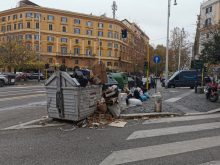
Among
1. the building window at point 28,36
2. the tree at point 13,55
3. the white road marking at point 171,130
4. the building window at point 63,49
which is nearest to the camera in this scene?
the white road marking at point 171,130

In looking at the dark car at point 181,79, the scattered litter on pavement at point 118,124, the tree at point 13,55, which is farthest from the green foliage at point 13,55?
the scattered litter on pavement at point 118,124

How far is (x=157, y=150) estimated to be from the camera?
608 centimetres

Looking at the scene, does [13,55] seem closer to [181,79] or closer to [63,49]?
[181,79]

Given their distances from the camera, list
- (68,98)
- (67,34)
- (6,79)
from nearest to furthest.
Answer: (68,98), (6,79), (67,34)

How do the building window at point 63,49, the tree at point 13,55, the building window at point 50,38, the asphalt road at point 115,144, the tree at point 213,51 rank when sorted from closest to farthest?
the asphalt road at point 115,144
the tree at point 213,51
the tree at point 13,55
the building window at point 50,38
the building window at point 63,49

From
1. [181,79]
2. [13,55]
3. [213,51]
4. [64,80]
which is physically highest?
[13,55]

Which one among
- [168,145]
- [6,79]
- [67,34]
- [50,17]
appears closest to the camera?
[168,145]

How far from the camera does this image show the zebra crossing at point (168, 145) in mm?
5527

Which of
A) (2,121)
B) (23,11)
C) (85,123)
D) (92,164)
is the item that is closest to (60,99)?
(85,123)

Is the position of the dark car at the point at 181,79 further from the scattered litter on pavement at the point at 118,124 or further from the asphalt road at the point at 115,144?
the scattered litter on pavement at the point at 118,124

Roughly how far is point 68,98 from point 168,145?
352 cm

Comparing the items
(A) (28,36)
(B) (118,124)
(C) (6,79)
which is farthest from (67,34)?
(B) (118,124)

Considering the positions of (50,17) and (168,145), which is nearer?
(168,145)

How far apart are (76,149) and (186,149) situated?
7.57 feet
